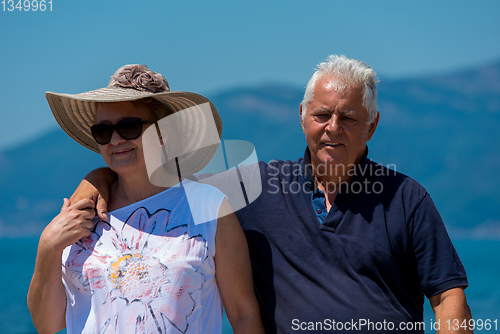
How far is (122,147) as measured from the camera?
1898 mm

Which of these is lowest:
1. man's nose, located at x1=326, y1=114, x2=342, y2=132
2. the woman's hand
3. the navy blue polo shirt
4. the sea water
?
the sea water

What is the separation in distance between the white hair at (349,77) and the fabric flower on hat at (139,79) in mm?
726

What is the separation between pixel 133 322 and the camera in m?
1.74

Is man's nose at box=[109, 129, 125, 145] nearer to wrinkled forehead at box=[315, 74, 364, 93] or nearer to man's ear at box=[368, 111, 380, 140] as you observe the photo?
wrinkled forehead at box=[315, 74, 364, 93]

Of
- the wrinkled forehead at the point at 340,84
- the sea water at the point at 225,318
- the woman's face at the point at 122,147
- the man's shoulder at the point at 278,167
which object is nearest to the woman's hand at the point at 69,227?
the woman's face at the point at 122,147

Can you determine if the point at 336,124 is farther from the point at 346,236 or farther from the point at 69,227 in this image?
the point at 69,227

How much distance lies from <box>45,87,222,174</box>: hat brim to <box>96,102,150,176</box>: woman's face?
2.6 inches

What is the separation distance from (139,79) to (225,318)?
10449 mm

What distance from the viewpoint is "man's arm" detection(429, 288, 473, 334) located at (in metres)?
Answer: 1.88

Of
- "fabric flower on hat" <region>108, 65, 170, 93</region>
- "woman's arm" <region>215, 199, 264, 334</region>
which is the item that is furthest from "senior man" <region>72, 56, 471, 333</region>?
"fabric flower on hat" <region>108, 65, 170, 93</region>

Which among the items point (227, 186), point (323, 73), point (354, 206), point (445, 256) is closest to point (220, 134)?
point (227, 186)

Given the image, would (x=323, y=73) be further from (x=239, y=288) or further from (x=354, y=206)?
(x=239, y=288)

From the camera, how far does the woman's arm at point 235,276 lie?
1.88 metres

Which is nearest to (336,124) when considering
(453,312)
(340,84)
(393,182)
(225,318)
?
(340,84)
